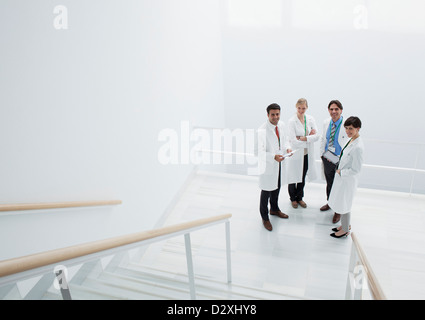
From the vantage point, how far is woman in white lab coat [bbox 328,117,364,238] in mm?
3488

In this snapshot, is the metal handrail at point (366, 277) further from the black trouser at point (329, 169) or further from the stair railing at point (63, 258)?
the black trouser at point (329, 169)

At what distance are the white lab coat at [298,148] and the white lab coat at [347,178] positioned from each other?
569 mm

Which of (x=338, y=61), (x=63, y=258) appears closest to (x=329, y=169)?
(x=338, y=61)

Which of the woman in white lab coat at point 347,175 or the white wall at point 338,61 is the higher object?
the white wall at point 338,61

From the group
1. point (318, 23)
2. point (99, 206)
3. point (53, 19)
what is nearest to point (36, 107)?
point (53, 19)

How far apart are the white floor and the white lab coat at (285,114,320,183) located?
0.45 metres

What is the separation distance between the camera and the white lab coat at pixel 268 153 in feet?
13.1

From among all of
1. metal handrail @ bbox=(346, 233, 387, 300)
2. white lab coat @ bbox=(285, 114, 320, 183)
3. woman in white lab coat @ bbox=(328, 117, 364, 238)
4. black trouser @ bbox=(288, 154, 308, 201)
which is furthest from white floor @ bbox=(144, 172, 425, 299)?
metal handrail @ bbox=(346, 233, 387, 300)

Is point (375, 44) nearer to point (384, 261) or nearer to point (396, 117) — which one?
point (396, 117)

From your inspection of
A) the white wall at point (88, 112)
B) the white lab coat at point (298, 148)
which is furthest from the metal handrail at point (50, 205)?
the white lab coat at point (298, 148)

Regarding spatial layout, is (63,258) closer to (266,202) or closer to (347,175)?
(347,175)

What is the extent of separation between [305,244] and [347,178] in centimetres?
81

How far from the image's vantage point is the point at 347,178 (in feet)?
12.3

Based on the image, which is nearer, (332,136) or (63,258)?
(63,258)
